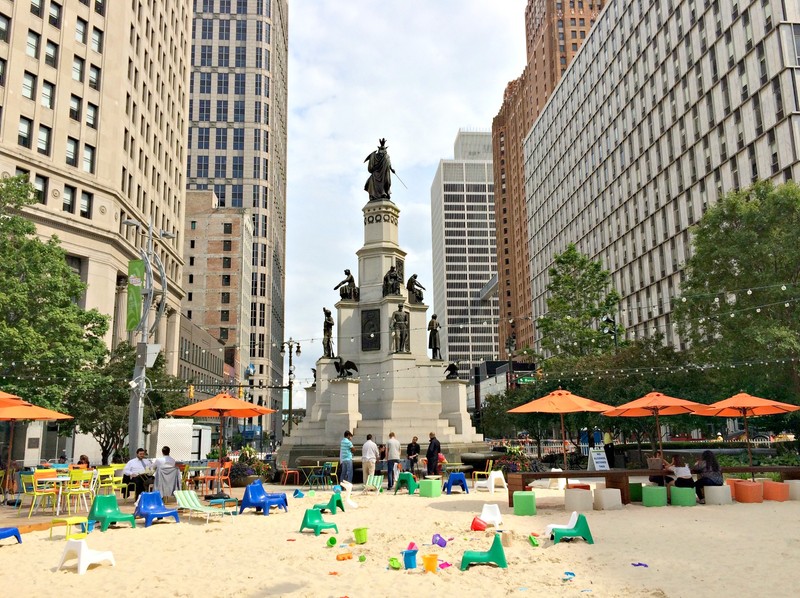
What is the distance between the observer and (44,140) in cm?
4272

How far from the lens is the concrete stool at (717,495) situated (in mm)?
16031

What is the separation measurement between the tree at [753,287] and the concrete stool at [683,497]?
13.8 metres

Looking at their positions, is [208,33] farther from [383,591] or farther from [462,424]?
[383,591]

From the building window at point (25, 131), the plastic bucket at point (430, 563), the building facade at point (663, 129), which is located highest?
the building facade at point (663, 129)

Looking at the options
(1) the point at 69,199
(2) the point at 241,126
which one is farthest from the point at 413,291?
(2) the point at 241,126

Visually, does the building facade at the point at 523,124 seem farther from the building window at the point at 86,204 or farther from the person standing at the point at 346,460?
the person standing at the point at 346,460

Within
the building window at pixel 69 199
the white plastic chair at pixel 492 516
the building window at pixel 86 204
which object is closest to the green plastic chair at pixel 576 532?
the white plastic chair at pixel 492 516

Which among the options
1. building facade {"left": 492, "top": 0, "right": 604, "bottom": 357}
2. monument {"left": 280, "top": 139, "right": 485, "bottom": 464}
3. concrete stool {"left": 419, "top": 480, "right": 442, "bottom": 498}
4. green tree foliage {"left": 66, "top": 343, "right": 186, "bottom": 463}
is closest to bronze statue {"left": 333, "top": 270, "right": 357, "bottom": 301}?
monument {"left": 280, "top": 139, "right": 485, "bottom": 464}

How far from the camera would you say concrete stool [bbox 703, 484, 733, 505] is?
1603 cm

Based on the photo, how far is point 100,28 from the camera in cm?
4812

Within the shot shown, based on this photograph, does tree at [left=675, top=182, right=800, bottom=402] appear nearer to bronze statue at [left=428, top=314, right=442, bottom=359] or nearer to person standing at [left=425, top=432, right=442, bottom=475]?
bronze statue at [left=428, top=314, right=442, bottom=359]

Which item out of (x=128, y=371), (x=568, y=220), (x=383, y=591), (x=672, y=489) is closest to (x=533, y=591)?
(x=383, y=591)

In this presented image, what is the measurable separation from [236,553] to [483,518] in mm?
4826

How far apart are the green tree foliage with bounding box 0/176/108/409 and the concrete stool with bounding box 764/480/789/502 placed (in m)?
24.1
